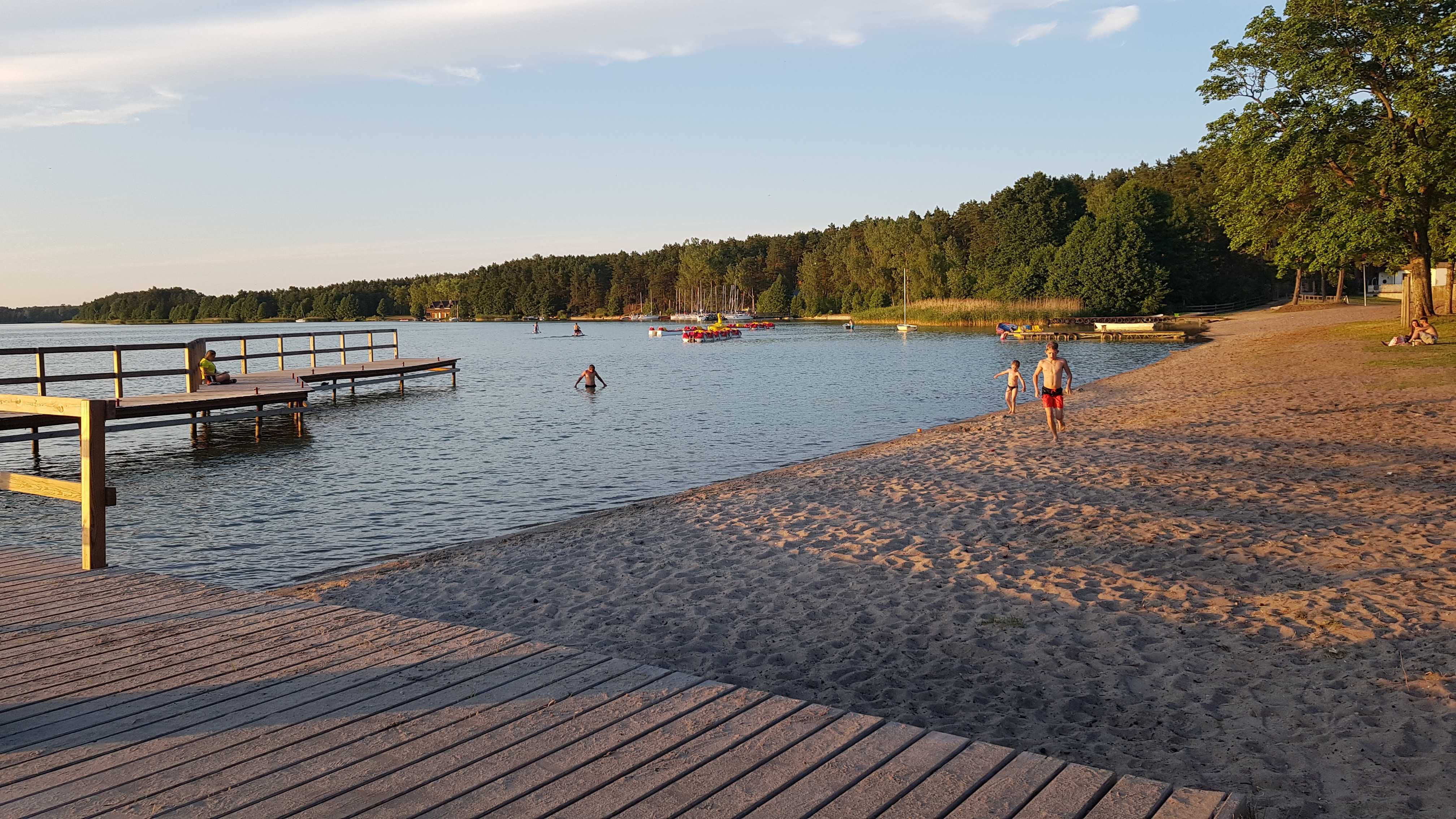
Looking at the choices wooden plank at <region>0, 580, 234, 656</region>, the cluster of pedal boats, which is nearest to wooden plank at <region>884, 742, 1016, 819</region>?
wooden plank at <region>0, 580, 234, 656</region>

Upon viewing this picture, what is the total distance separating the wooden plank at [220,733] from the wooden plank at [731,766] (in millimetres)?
Result: 1674

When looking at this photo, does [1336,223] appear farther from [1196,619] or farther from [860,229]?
[860,229]

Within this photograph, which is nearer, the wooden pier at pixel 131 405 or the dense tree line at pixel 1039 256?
the wooden pier at pixel 131 405

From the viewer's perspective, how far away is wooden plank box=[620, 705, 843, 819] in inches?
129

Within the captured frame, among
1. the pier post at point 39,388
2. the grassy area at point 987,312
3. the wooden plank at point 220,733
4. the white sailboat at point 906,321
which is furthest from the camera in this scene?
the white sailboat at point 906,321

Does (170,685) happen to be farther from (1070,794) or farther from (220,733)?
(1070,794)

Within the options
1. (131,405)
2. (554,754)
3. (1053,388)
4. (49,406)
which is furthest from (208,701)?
(131,405)

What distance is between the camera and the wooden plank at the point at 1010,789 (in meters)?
3.20

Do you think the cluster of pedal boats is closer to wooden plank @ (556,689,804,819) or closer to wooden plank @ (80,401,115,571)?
wooden plank @ (80,401,115,571)

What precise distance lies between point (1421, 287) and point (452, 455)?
3513 centimetres

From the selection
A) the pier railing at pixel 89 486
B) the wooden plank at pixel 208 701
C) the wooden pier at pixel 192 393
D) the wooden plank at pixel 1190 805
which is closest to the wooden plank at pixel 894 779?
the wooden plank at pixel 1190 805

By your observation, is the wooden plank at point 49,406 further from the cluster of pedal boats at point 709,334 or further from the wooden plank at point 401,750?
the cluster of pedal boats at point 709,334

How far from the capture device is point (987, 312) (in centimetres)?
8769

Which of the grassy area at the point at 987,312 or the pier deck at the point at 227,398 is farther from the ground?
the grassy area at the point at 987,312
